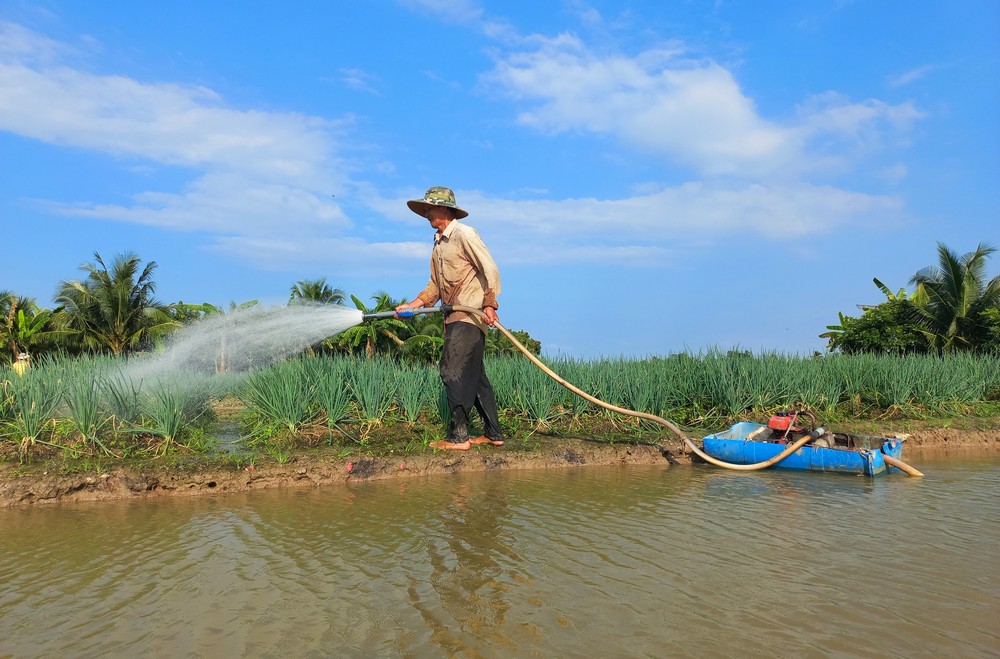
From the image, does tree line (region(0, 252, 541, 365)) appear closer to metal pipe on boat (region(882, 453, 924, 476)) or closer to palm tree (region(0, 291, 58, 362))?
palm tree (region(0, 291, 58, 362))

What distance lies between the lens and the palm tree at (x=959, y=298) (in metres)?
20.1

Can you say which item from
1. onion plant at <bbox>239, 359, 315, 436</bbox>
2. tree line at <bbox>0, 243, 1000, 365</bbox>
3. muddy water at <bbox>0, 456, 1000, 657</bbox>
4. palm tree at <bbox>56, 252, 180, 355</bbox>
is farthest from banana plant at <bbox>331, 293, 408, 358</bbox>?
muddy water at <bbox>0, 456, 1000, 657</bbox>

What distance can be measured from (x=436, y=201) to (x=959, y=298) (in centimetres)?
2034

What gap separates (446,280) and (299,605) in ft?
12.9

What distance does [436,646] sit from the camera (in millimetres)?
2480

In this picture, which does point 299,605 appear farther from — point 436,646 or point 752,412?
point 752,412

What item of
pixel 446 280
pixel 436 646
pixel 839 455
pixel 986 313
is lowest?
pixel 436 646

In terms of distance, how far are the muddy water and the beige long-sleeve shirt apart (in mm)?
1974

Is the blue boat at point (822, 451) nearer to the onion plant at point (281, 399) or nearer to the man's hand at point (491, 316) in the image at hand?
the man's hand at point (491, 316)

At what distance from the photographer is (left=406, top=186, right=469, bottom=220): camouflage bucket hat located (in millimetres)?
6363

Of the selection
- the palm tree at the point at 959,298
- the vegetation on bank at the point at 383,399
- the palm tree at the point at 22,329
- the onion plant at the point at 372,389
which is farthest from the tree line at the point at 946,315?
the palm tree at the point at 22,329

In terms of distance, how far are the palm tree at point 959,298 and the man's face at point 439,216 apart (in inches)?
754

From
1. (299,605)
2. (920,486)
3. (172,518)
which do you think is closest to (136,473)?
(172,518)

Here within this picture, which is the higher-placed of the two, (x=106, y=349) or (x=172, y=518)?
(x=106, y=349)
